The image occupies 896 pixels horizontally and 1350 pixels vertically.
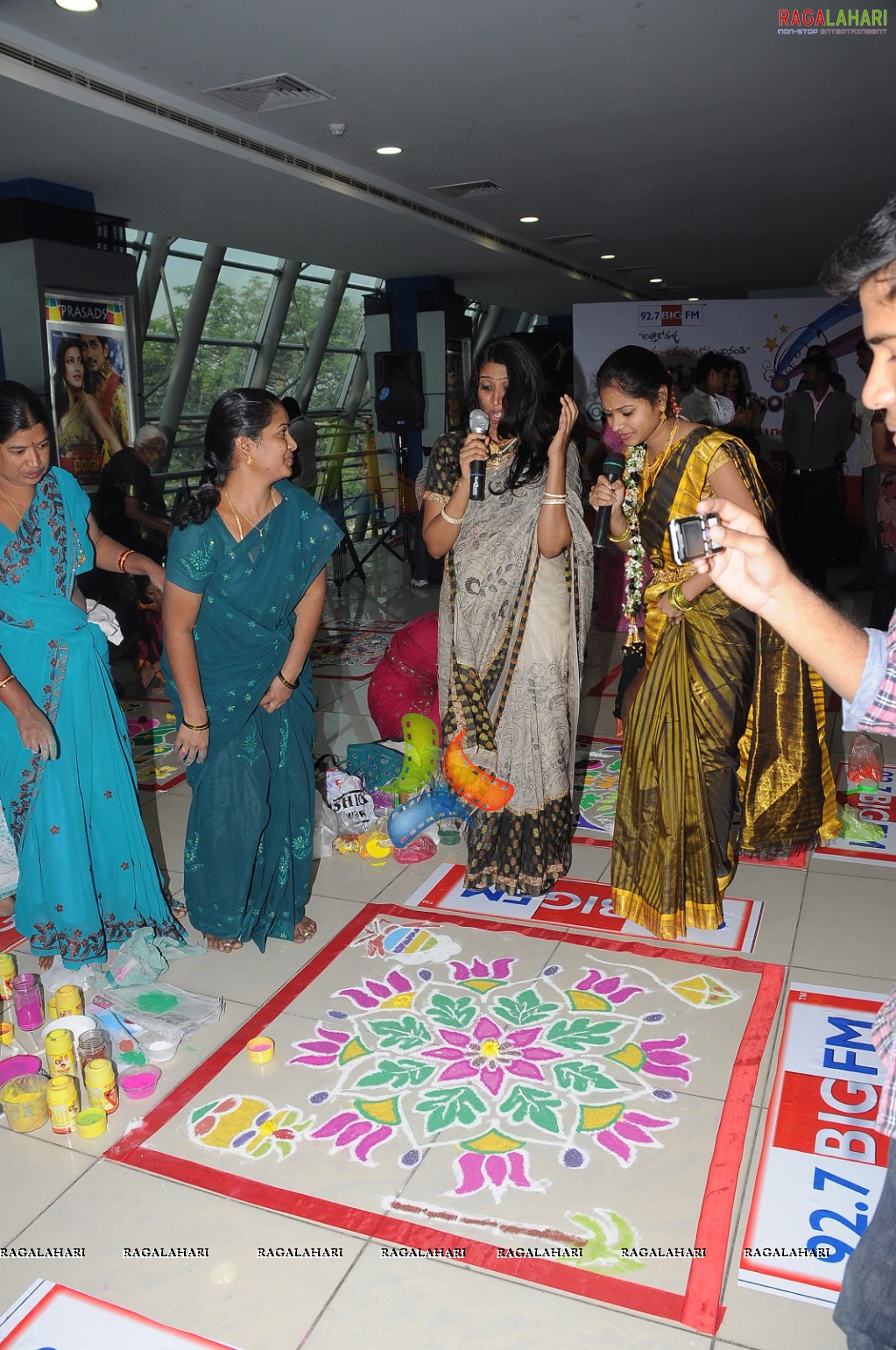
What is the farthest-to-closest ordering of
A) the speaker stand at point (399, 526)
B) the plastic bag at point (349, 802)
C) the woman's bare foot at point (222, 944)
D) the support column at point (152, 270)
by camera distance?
the speaker stand at point (399, 526) < the support column at point (152, 270) < the plastic bag at point (349, 802) < the woman's bare foot at point (222, 944)

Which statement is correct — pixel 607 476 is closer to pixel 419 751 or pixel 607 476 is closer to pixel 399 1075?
pixel 419 751

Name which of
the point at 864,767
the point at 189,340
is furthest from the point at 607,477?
the point at 189,340

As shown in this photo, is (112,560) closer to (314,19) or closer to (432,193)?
(314,19)

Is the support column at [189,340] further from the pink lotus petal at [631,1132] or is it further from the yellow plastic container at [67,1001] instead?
the pink lotus petal at [631,1132]

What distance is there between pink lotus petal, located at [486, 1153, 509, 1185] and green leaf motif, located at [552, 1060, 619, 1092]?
26 centimetres

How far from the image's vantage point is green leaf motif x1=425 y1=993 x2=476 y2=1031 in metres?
2.50

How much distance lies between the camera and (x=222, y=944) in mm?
2873

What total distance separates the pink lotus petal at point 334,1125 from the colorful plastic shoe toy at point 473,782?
110cm

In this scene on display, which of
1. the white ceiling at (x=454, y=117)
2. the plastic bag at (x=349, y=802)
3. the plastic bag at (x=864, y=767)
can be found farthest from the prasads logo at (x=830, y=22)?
the plastic bag at (x=349, y=802)

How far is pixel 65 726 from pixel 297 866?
750mm

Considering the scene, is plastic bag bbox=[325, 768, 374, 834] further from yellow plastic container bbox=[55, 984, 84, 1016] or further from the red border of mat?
yellow plastic container bbox=[55, 984, 84, 1016]

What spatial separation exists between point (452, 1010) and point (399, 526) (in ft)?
29.0

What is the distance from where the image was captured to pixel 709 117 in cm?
570

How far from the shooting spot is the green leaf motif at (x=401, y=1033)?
241 centimetres
